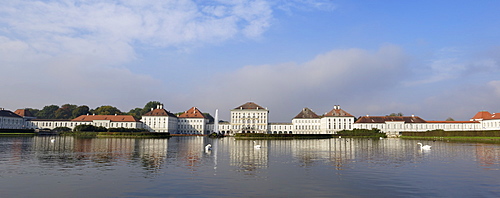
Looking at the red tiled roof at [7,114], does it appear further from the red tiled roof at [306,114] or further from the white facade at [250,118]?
the red tiled roof at [306,114]

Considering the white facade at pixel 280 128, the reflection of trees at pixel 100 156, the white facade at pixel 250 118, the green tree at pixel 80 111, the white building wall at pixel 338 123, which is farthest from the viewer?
the green tree at pixel 80 111

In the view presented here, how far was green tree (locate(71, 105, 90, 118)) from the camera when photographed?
13675 cm

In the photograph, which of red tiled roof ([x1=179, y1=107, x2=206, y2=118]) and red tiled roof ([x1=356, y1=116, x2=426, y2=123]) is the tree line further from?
red tiled roof ([x1=356, y1=116, x2=426, y2=123])

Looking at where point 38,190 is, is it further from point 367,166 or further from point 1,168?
point 367,166

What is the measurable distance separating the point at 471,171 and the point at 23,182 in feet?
67.1

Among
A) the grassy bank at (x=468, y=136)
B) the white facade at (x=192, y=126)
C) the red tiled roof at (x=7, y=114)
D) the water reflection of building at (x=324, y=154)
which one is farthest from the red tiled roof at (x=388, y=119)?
the red tiled roof at (x=7, y=114)

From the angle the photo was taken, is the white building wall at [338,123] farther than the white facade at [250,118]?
No

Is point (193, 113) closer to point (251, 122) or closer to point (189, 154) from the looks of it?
point (251, 122)

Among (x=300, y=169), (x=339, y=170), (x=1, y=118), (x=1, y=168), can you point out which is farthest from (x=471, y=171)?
(x=1, y=118)

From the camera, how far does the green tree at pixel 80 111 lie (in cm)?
13675

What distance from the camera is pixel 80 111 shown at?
138m

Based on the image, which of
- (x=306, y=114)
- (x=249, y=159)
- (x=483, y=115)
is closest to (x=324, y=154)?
(x=249, y=159)

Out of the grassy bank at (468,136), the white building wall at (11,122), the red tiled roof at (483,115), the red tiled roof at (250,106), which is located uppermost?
the red tiled roof at (250,106)

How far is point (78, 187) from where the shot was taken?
13.7 metres
